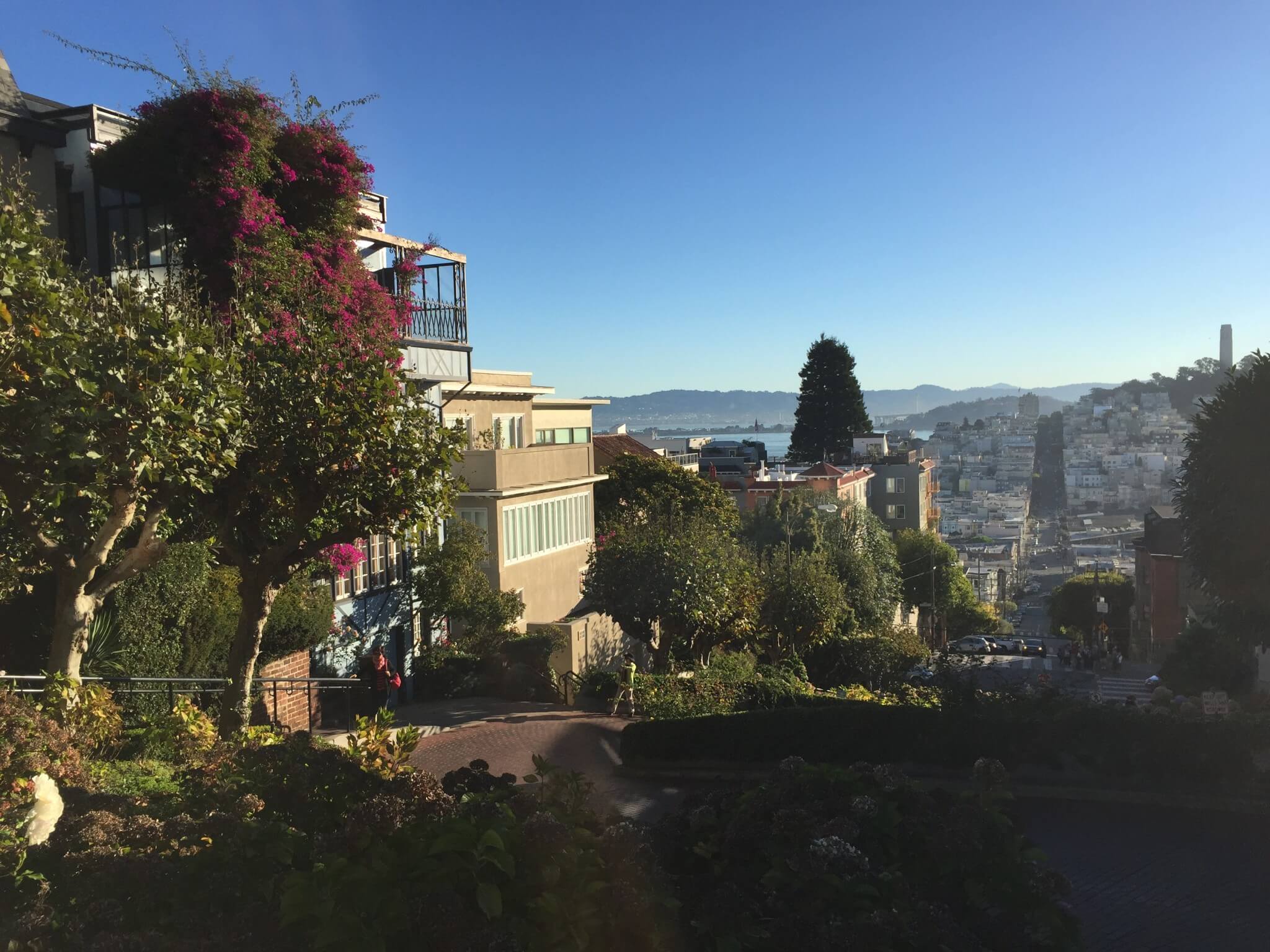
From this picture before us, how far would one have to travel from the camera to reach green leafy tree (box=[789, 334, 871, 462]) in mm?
81188

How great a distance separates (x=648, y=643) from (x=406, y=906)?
1976 cm

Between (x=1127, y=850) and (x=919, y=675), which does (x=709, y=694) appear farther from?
(x=919, y=675)

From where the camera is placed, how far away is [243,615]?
11281 mm

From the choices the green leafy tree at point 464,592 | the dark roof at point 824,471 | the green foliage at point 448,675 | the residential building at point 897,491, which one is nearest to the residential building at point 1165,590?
the dark roof at point 824,471

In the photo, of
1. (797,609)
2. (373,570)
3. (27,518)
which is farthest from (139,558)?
(797,609)

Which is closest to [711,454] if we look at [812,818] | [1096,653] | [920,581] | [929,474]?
[929,474]

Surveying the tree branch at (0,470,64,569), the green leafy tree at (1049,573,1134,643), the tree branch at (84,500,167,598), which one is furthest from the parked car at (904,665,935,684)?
the green leafy tree at (1049,573,1134,643)

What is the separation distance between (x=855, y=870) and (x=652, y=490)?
34.7m

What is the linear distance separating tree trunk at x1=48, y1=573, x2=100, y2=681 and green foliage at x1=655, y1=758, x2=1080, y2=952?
21.8ft

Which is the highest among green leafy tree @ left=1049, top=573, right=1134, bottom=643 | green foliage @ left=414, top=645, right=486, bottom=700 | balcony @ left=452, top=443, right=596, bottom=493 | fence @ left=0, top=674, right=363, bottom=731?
balcony @ left=452, top=443, right=596, bottom=493

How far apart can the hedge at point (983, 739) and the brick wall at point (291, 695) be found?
20.0ft

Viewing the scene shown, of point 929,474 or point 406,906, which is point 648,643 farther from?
point 929,474

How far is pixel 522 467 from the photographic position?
25734 mm

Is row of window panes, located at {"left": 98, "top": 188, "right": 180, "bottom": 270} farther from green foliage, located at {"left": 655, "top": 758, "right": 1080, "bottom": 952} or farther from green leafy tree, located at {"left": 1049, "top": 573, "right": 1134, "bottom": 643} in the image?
green leafy tree, located at {"left": 1049, "top": 573, "right": 1134, "bottom": 643}
